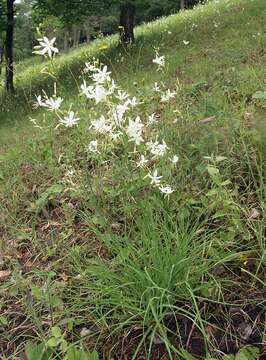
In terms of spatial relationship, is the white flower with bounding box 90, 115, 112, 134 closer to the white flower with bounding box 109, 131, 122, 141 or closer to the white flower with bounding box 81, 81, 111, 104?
the white flower with bounding box 109, 131, 122, 141

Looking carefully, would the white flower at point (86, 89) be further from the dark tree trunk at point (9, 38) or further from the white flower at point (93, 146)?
the dark tree trunk at point (9, 38)

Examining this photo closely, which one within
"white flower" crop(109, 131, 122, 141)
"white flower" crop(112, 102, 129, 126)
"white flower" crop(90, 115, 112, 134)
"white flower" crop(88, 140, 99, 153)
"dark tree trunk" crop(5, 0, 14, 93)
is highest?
"white flower" crop(112, 102, 129, 126)

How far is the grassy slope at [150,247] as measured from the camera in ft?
7.71

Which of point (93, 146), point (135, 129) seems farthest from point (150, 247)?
point (93, 146)

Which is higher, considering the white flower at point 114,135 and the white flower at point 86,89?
the white flower at point 86,89

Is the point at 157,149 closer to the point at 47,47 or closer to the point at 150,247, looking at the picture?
the point at 150,247

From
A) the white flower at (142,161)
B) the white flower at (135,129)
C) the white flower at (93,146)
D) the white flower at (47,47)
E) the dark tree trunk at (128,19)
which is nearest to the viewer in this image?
the white flower at (47,47)

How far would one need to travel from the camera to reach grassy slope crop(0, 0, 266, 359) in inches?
Answer: 92.5

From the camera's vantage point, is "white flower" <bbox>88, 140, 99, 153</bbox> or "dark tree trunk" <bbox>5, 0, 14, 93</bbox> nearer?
A: "white flower" <bbox>88, 140, 99, 153</bbox>

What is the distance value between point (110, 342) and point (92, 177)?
1.56 m

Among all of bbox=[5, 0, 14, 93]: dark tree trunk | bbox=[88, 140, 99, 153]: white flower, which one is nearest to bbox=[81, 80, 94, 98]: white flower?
bbox=[88, 140, 99, 153]: white flower

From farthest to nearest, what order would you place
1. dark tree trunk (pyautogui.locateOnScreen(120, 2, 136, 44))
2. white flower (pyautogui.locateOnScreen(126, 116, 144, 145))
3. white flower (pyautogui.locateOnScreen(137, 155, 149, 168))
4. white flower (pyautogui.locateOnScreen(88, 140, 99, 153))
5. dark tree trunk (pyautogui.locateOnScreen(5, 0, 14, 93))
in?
dark tree trunk (pyautogui.locateOnScreen(120, 2, 136, 44))
dark tree trunk (pyautogui.locateOnScreen(5, 0, 14, 93))
white flower (pyautogui.locateOnScreen(88, 140, 99, 153))
white flower (pyautogui.locateOnScreen(137, 155, 149, 168))
white flower (pyautogui.locateOnScreen(126, 116, 144, 145))

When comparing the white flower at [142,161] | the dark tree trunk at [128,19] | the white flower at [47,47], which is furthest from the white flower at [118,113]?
the dark tree trunk at [128,19]

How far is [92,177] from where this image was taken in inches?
148
